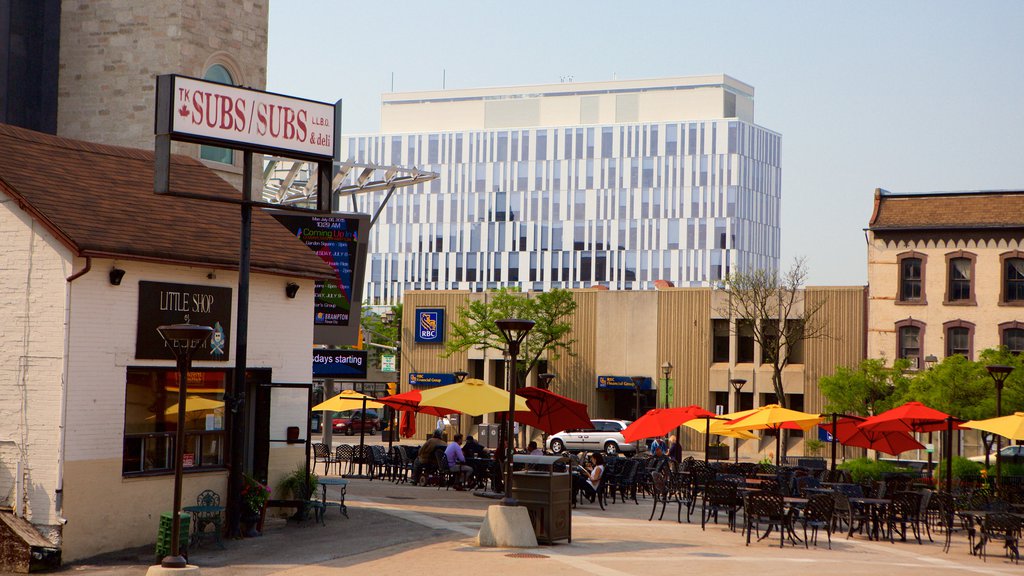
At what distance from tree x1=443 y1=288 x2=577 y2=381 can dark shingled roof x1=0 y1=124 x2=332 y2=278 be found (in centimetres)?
3751

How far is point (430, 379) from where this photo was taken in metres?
63.2

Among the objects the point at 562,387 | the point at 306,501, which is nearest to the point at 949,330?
the point at 562,387

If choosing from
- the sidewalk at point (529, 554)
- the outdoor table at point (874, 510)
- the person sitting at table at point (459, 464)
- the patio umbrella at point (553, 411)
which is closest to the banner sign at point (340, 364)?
the person sitting at table at point (459, 464)

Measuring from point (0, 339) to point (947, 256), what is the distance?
4131cm

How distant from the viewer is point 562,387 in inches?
2430

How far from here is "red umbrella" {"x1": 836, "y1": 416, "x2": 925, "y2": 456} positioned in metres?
27.7

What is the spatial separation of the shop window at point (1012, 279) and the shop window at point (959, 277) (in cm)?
127

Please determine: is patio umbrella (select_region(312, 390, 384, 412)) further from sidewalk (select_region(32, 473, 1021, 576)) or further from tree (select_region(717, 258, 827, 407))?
tree (select_region(717, 258, 827, 407))

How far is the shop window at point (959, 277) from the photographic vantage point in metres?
49.3

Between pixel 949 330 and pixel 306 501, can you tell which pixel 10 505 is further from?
pixel 949 330

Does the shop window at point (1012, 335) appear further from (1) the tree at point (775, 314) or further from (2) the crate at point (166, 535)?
(2) the crate at point (166, 535)

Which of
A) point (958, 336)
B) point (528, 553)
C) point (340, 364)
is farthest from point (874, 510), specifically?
point (958, 336)

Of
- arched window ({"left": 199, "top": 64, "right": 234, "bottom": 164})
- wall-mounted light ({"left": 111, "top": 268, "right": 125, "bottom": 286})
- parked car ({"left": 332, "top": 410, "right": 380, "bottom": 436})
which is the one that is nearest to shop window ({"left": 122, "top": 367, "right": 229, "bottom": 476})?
wall-mounted light ({"left": 111, "top": 268, "right": 125, "bottom": 286})

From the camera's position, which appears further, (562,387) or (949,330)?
(562,387)
